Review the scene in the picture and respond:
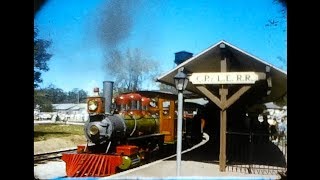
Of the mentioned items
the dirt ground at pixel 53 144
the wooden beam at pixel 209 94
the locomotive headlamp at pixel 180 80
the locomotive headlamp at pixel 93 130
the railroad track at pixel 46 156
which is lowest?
the railroad track at pixel 46 156

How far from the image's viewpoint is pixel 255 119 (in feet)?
11.4

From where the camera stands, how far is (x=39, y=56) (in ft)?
10.9

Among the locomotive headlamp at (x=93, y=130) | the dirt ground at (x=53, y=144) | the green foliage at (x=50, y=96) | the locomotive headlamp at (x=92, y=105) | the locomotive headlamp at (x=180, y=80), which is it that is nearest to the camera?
the locomotive headlamp at (x=180, y=80)

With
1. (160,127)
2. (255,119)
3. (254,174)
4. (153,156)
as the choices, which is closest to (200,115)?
(160,127)

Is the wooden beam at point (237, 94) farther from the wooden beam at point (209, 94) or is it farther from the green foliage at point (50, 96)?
the green foliage at point (50, 96)

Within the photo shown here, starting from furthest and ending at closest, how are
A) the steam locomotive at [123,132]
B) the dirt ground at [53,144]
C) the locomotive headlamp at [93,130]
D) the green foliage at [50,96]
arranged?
the locomotive headlamp at [93,130] < the steam locomotive at [123,132] < the dirt ground at [53,144] < the green foliage at [50,96]

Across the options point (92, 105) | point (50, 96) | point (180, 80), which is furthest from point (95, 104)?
point (180, 80)

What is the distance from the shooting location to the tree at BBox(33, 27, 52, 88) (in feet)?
10.8

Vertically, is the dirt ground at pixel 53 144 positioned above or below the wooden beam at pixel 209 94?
below

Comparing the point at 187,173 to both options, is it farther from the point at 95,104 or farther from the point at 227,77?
the point at 95,104

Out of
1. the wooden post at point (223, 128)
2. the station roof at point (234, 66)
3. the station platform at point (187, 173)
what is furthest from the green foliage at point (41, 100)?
the wooden post at point (223, 128)

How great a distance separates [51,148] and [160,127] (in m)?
1.57

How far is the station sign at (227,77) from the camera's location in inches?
122

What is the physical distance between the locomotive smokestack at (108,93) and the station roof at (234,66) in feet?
1.78
